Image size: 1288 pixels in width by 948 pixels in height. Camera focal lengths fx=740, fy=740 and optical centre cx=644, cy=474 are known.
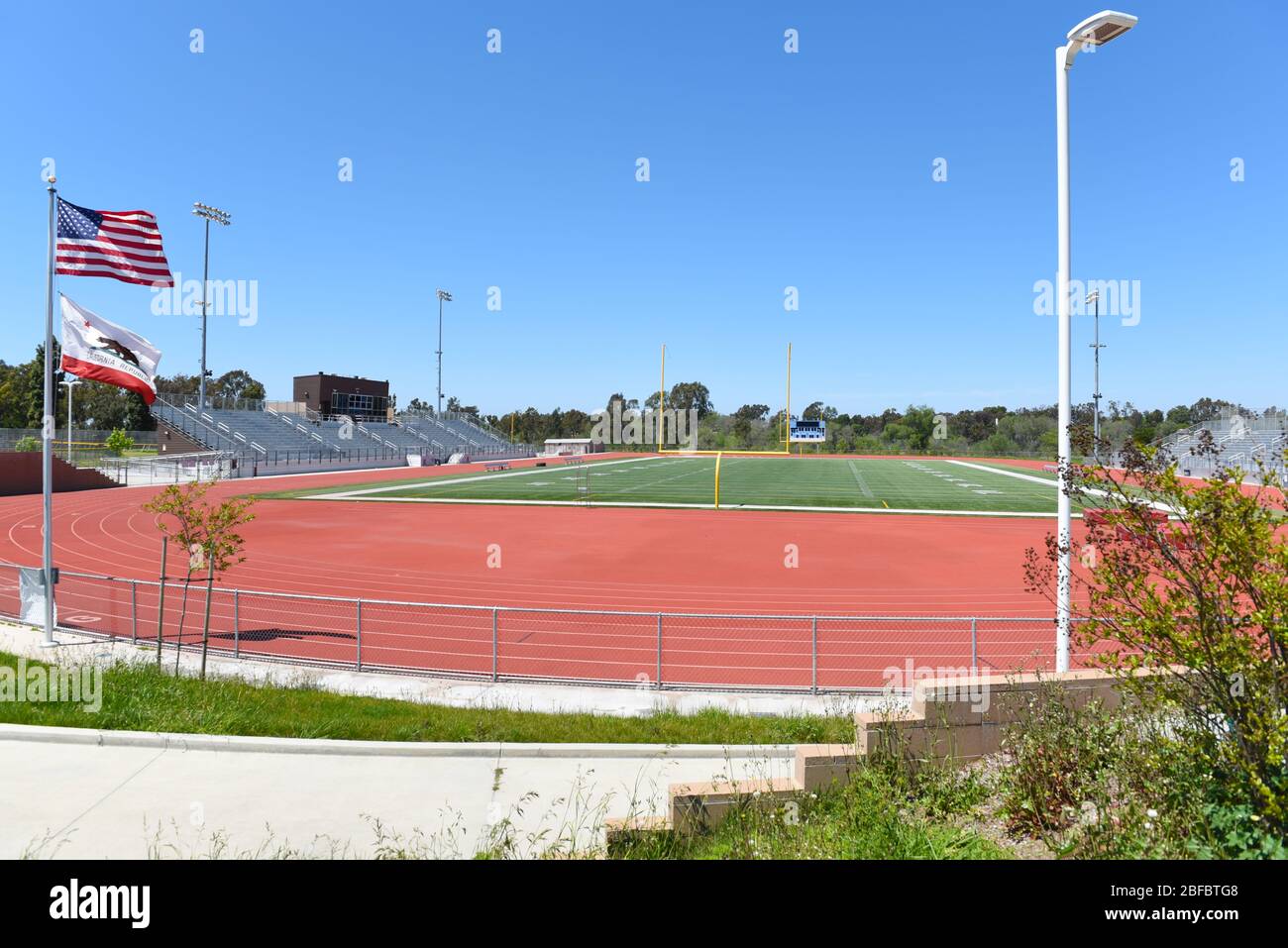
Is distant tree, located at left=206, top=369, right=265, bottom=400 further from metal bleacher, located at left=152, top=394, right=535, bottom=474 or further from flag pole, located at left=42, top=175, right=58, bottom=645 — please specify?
flag pole, located at left=42, top=175, right=58, bottom=645

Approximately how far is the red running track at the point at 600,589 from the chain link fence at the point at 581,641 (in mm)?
52

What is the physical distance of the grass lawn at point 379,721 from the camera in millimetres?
7895

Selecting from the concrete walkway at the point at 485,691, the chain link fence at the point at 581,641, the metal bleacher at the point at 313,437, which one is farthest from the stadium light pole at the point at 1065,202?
the metal bleacher at the point at 313,437

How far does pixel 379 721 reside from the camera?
27.0 ft

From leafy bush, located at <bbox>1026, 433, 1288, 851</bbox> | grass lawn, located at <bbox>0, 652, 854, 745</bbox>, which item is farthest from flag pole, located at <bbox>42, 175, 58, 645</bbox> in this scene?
leafy bush, located at <bbox>1026, 433, 1288, 851</bbox>

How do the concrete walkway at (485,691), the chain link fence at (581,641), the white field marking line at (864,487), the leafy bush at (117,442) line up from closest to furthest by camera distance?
the concrete walkway at (485,691)
the chain link fence at (581,641)
the white field marking line at (864,487)
the leafy bush at (117,442)

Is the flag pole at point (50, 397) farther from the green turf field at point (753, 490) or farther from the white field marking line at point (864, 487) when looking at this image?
the white field marking line at point (864, 487)

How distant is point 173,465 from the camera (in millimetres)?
49750

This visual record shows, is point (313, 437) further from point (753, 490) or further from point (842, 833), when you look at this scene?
point (842, 833)
